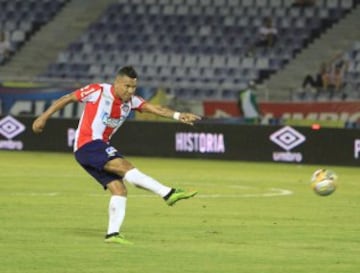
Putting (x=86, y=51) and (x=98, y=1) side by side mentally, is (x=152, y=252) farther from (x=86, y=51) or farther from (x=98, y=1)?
A: (x=98, y=1)

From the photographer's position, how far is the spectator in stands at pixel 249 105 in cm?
3841

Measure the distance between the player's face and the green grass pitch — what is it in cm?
172

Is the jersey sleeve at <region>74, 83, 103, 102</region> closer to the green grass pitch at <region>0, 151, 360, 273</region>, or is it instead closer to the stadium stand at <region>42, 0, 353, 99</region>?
the green grass pitch at <region>0, 151, 360, 273</region>

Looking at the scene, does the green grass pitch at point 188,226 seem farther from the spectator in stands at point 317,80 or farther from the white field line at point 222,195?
the spectator in stands at point 317,80

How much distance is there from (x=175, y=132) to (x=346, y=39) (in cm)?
1110

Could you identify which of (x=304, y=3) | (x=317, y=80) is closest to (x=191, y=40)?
(x=304, y=3)

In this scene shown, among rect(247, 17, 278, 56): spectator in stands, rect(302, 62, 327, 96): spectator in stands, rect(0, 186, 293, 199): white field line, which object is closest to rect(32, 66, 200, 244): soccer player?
A: rect(0, 186, 293, 199): white field line

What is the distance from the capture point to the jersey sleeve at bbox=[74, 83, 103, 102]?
54.0 feet

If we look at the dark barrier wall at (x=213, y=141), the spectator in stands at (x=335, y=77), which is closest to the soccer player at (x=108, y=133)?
the dark barrier wall at (x=213, y=141)

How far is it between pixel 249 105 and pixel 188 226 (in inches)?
810

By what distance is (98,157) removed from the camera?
16.3 meters

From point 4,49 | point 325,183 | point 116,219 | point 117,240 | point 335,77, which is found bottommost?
point 117,240

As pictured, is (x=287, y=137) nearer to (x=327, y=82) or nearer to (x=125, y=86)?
(x=327, y=82)

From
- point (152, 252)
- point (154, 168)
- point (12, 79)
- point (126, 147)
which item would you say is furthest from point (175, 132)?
point (152, 252)
